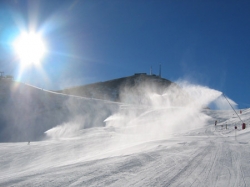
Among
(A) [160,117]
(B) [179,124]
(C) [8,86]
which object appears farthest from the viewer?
(C) [8,86]

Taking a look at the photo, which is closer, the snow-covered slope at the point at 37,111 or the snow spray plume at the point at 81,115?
the snow spray plume at the point at 81,115

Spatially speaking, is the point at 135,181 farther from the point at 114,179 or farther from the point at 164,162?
the point at 164,162

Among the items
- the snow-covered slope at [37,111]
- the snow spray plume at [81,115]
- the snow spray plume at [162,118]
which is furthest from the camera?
the snow-covered slope at [37,111]

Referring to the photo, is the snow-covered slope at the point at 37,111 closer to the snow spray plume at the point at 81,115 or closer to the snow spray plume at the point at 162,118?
the snow spray plume at the point at 81,115

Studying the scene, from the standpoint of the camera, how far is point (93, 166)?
7559mm

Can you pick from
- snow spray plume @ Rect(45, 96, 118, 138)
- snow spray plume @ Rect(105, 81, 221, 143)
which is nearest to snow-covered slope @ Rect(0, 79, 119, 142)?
snow spray plume @ Rect(45, 96, 118, 138)

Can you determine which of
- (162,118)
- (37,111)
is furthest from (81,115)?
(162,118)

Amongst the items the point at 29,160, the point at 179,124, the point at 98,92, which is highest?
the point at 98,92

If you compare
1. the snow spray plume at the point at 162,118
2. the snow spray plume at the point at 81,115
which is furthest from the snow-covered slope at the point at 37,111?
the snow spray plume at the point at 162,118

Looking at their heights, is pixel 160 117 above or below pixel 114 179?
above

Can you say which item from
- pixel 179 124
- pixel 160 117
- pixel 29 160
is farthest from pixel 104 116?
pixel 29 160

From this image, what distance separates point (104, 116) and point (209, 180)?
33021 mm

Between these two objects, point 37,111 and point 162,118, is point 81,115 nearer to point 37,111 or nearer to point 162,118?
point 37,111

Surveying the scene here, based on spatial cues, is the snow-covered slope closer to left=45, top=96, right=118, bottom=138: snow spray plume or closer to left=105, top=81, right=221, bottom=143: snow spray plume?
left=45, top=96, right=118, bottom=138: snow spray plume
